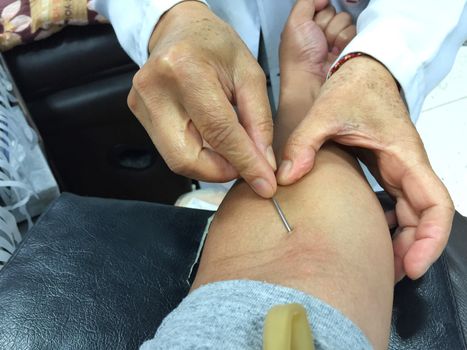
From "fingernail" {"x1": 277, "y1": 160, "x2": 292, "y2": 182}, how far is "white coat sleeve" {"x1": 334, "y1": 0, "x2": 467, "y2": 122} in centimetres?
21

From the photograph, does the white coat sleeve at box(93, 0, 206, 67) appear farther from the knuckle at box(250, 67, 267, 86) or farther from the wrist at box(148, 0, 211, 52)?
the knuckle at box(250, 67, 267, 86)

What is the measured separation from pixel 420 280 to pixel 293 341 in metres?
0.37

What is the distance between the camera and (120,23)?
843 millimetres

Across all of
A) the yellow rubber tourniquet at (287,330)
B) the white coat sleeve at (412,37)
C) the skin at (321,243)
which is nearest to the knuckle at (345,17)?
the white coat sleeve at (412,37)

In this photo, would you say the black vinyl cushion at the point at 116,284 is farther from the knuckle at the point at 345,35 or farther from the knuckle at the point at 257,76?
the knuckle at the point at 345,35

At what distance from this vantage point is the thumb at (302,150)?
595mm

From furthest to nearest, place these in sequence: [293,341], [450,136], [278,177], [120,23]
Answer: [450,136], [120,23], [278,177], [293,341]

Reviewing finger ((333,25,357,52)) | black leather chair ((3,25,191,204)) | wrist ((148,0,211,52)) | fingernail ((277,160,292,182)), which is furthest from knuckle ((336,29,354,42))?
black leather chair ((3,25,191,204))

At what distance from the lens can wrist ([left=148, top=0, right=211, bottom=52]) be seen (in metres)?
0.71

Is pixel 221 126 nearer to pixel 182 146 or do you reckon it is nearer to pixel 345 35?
pixel 182 146

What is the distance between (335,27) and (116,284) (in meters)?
0.59

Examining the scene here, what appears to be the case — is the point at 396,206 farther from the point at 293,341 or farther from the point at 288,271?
the point at 293,341

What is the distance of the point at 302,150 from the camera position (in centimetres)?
60

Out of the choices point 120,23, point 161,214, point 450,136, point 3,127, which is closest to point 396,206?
point 161,214
